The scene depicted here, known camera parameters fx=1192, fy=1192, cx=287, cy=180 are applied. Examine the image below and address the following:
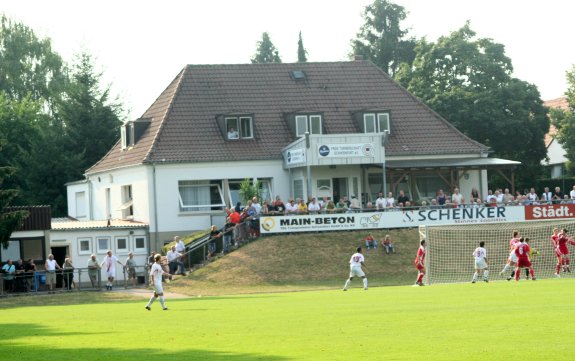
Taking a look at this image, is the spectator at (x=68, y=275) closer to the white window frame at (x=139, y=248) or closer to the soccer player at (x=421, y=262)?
the white window frame at (x=139, y=248)

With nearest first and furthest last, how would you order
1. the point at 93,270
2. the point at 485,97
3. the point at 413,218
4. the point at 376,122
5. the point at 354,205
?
1. the point at 93,270
2. the point at 413,218
3. the point at 354,205
4. the point at 376,122
5. the point at 485,97

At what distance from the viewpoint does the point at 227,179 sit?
192ft

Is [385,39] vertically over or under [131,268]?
over

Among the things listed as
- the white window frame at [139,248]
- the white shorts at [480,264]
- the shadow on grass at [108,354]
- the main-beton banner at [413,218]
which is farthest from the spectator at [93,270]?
the shadow on grass at [108,354]

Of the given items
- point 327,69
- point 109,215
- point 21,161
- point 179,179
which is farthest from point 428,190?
point 21,161

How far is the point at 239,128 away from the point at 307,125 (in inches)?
141

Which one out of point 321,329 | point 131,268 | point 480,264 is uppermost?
point 131,268

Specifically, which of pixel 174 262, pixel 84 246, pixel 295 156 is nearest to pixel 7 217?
pixel 174 262

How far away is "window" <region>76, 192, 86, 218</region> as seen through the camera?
6838 cm

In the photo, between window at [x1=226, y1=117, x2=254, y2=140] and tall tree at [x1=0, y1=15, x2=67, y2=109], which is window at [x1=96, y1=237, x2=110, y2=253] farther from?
tall tree at [x1=0, y1=15, x2=67, y2=109]

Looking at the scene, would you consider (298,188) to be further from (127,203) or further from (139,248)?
(127,203)

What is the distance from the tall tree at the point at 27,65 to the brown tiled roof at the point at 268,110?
22713 millimetres

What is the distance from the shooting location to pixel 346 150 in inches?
2231

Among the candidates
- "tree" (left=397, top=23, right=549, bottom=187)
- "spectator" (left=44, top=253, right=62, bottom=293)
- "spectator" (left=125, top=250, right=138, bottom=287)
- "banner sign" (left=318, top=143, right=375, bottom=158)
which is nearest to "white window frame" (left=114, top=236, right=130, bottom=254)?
"spectator" (left=125, top=250, right=138, bottom=287)
